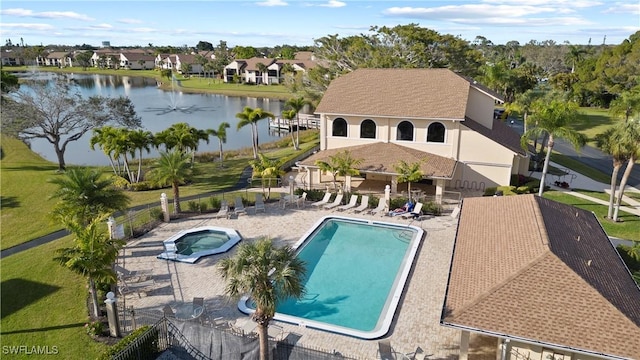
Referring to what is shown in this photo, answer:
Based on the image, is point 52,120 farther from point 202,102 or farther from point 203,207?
point 202,102

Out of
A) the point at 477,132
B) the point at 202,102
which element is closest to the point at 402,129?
the point at 477,132

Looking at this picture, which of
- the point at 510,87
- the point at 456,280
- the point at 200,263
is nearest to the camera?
the point at 456,280

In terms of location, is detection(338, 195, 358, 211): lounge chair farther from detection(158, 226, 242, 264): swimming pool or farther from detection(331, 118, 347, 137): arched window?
detection(158, 226, 242, 264): swimming pool

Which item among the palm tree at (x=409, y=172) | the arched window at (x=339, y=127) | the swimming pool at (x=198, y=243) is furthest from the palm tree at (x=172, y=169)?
the palm tree at (x=409, y=172)

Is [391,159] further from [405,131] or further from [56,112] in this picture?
[56,112]

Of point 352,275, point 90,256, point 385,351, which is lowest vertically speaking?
point 352,275

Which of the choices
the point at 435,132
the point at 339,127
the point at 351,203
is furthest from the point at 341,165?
the point at 435,132

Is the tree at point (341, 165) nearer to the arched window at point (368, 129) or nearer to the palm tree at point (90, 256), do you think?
the arched window at point (368, 129)

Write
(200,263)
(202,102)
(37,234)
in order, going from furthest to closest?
(202,102) → (37,234) → (200,263)
